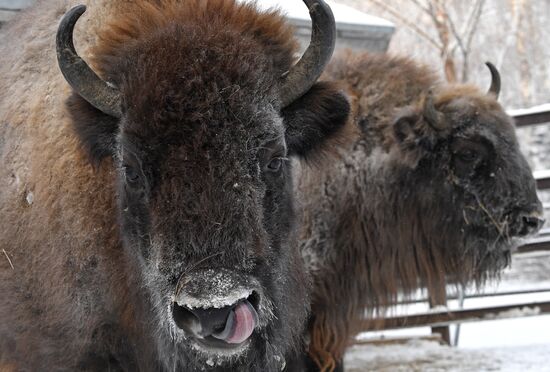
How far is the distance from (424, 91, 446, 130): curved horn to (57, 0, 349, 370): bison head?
2653 mm

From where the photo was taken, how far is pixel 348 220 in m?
6.43

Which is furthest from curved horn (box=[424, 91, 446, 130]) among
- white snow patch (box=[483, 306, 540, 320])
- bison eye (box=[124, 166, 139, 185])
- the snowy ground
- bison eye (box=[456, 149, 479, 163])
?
bison eye (box=[124, 166, 139, 185])

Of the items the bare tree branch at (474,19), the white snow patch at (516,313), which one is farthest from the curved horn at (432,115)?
the bare tree branch at (474,19)

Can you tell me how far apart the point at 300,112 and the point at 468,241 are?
323cm

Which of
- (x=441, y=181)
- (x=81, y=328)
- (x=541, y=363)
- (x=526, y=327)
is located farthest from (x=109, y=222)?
(x=526, y=327)

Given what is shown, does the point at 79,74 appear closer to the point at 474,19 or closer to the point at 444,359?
the point at 444,359

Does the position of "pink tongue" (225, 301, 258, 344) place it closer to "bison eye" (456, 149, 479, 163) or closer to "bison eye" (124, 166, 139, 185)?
"bison eye" (124, 166, 139, 185)

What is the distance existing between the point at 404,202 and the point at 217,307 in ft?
13.4

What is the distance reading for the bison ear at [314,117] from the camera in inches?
157

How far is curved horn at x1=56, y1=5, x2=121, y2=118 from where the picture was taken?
3.51 meters

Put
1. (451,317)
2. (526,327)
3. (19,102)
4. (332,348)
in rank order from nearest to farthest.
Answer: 1. (19,102)
2. (332,348)
3. (451,317)
4. (526,327)

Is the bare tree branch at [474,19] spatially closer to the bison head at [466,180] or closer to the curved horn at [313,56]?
the bison head at [466,180]

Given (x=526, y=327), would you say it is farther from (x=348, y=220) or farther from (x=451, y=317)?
(x=348, y=220)

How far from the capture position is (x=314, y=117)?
4090mm
